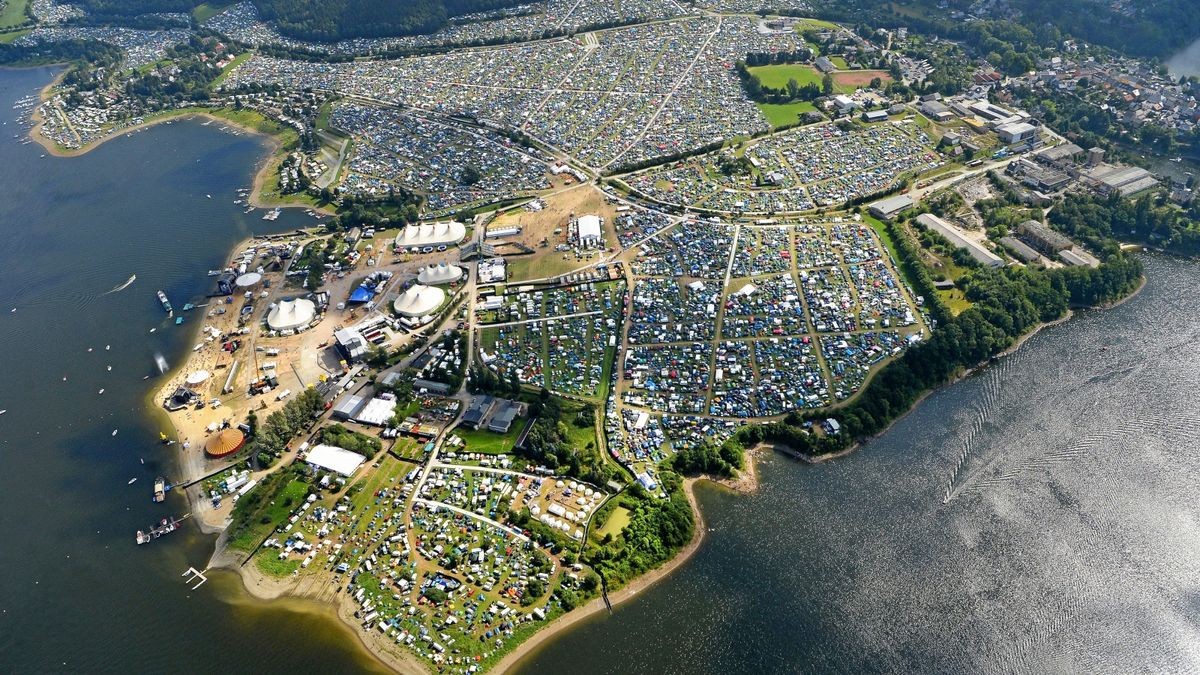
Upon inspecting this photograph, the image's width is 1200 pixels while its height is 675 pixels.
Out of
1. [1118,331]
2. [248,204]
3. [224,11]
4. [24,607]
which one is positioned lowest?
[1118,331]

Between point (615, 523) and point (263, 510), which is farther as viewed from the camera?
point (263, 510)

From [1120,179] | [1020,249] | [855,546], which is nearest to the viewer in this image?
[855,546]

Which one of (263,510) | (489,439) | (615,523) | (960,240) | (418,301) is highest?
(418,301)

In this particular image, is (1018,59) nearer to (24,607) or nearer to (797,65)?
(797,65)

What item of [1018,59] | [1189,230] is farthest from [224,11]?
[1189,230]

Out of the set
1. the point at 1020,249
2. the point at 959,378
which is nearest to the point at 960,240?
the point at 1020,249

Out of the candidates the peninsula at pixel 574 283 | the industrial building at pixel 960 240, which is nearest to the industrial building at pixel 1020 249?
the peninsula at pixel 574 283

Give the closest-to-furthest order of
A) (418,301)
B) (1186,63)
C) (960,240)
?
(418,301) → (960,240) → (1186,63)

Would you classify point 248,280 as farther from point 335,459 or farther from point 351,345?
point 335,459
